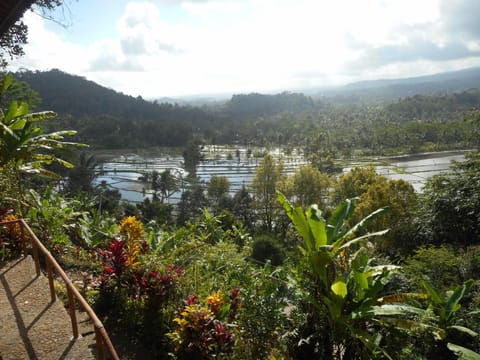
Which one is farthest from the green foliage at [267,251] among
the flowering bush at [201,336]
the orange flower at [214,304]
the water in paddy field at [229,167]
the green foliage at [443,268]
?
the water in paddy field at [229,167]

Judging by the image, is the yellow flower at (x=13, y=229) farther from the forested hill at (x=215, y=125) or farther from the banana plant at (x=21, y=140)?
the forested hill at (x=215, y=125)

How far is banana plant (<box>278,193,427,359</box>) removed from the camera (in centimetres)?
238

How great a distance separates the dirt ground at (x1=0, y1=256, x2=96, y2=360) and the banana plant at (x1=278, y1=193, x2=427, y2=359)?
1773 mm

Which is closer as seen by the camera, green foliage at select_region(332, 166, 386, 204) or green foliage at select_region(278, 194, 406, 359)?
green foliage at select_region(278, 194, 406, 359)

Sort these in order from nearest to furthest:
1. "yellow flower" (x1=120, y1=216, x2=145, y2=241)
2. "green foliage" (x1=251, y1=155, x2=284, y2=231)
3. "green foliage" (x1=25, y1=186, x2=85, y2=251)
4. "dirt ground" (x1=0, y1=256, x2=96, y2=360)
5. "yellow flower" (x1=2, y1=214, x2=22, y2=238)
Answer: "dirt ground" (x1=0, y1=256, x2=96, y2=360) < "yellow flower" (x1=120, y1=216, x2=145, y2=241) < "yellow flower" (x1=2, y1=214, x2=22, y2=238) < "green foliage" (x1=25, y1=186, x2=85, y2=251) < "green foliage" (x1=251, y1=155, x2=284, y2=231)

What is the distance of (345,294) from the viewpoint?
2.37m

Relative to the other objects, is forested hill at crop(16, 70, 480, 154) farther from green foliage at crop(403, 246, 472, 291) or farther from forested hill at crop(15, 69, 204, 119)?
green foliage at crop(403, 246, 472, 291)

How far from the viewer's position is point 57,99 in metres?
71.0

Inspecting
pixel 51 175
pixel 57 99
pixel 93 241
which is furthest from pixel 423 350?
pixel 57 99

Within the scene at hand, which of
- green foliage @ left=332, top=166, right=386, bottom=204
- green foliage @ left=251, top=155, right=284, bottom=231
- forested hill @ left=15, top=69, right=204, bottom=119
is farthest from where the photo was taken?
forested hill @ left=15, top=69, right=204, bottom=119

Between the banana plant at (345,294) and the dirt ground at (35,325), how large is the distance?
177cm

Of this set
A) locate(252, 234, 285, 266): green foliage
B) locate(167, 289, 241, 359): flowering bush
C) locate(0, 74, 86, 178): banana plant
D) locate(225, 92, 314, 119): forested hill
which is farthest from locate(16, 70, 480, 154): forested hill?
locate(167, 289, 241, 359): flowering bush

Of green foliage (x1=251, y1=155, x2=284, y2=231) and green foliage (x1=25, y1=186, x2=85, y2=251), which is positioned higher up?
green foliage (x1=25, y1=186, x2=85, y2=251)

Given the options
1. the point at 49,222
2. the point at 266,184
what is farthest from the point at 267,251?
the point at 266,184
